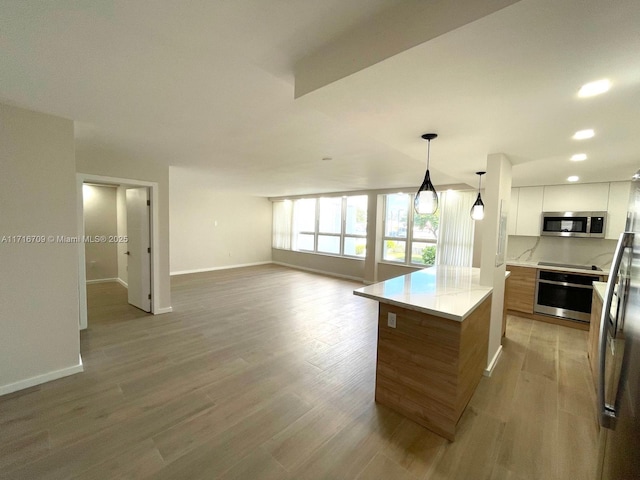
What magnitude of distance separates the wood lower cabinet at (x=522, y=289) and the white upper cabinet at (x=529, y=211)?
2.42ft

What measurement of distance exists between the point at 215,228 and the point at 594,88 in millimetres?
8292

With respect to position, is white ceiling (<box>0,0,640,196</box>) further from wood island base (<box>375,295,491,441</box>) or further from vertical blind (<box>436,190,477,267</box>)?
vertical blind (<box>436,190,477,267</box>)

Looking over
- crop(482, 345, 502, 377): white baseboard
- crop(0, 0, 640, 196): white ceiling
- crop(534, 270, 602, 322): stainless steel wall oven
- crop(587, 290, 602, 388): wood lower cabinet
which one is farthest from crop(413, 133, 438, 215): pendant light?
crop(534, 270, 602, 322): stainless steel wall oven

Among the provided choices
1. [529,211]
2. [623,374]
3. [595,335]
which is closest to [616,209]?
[529,211]

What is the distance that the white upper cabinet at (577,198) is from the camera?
13.8 ft

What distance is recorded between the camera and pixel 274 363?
9.54ft

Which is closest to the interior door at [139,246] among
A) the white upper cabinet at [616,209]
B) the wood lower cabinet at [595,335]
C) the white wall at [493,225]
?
the white wall at [493,225]

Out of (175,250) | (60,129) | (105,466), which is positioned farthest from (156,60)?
(175,250)

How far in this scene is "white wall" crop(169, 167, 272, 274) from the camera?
737 centimetres

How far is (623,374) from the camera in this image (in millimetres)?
947

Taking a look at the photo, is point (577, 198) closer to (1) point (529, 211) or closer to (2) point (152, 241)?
(1) point (529, 211)

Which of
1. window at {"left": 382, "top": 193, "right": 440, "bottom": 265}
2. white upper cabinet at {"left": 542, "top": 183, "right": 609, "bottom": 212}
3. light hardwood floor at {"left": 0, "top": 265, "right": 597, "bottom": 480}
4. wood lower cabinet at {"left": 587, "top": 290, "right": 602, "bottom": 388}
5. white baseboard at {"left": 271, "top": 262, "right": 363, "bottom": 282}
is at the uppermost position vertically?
white upper cabinet at {"left": 542, "top": 183, "right": 609, "bottom": 212}

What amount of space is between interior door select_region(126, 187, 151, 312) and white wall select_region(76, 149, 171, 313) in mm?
177

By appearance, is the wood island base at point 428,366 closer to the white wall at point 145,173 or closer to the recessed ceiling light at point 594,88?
the recessed ceiling light at point 594,88
